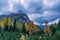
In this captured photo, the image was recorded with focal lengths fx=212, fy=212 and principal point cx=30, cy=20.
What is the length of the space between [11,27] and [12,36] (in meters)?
4.74

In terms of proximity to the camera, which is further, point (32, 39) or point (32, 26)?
point (32, 26)

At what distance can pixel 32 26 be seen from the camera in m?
15.8

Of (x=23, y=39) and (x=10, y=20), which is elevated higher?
(x=10, y=20)

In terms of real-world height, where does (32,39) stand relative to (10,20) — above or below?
below

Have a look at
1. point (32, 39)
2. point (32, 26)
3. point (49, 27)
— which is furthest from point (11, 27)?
point (32, 39)

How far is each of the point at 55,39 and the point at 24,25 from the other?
6225 mm

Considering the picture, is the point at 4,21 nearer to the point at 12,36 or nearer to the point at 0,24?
the point at 0,24

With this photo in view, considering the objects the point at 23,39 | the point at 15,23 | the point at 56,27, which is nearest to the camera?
the point at 23,39

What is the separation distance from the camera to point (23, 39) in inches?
395

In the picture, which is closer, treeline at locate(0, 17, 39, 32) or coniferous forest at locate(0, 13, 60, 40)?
coniferous forest at locate(0, 13, 60, 40)

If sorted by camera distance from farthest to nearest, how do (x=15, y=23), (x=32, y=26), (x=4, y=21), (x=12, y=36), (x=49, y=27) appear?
(x=4, y=21) → (x=15, y=23) → (x=32, y=26) → (x=49, y=27) → (x=12, y=36)

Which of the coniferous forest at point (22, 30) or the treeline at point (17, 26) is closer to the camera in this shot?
the coniferous forest at point (22, 30)

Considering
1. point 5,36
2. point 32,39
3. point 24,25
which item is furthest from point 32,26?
point 32,39

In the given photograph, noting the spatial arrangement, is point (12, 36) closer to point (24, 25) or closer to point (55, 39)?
point (55, 39)
